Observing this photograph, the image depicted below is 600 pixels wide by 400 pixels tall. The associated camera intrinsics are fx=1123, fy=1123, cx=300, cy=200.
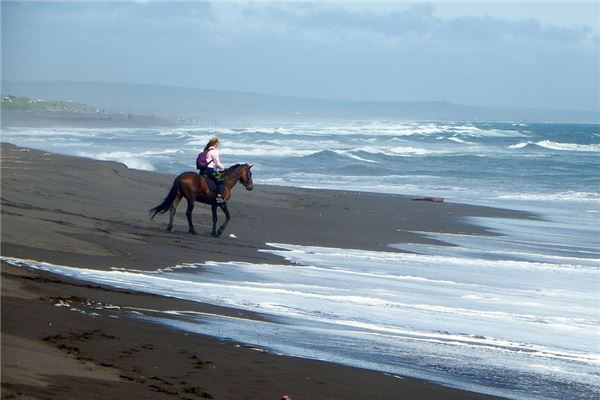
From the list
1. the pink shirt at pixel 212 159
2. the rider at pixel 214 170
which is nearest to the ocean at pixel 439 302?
the rider at pixel 214 170

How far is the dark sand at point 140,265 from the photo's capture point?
22.4 feet

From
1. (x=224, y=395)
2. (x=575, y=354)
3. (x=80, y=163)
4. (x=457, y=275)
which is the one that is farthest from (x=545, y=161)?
(x=224, y=395)

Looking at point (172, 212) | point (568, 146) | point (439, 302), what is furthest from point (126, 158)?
point (568, 146)

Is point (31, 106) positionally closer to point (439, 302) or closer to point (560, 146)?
point (560, 146)

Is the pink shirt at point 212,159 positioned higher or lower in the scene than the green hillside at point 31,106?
lower

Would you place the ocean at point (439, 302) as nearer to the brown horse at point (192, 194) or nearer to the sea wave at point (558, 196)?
the brown horse at point (192, 194)

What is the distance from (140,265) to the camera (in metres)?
12.8

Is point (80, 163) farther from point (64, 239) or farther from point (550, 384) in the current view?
point (550, 384)

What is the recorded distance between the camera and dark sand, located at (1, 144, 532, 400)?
22.4 ft

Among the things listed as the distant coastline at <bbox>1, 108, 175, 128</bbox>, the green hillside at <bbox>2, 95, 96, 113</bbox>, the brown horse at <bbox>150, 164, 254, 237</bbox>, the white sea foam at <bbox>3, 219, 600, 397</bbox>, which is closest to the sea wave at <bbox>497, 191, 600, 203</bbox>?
the brown horse at <bbox>150, 164, 254, 237</bbox>

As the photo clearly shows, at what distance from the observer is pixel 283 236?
59.0ft

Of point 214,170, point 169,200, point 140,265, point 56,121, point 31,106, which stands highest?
point 31,106

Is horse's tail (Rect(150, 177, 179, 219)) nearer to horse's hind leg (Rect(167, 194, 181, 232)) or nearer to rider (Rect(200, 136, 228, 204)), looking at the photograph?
horse's hind leg (Rect(167, 194, 181, 232))

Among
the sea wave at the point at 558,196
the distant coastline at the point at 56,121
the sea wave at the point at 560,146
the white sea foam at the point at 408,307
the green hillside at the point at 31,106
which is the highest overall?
the green hillside at the point at 31,106
